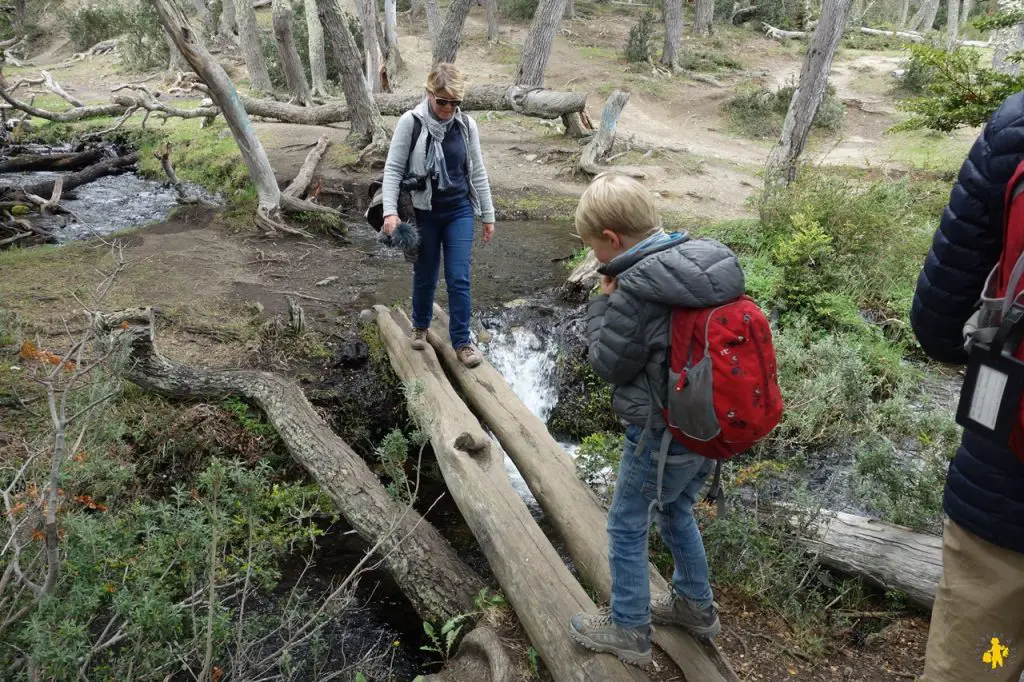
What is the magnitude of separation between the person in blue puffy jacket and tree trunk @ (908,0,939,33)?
3338 centimetres

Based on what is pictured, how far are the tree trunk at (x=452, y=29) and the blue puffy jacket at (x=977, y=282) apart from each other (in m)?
12.6

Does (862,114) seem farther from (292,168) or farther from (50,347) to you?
(50,347)

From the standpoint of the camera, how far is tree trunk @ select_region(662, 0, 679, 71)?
19938 mm

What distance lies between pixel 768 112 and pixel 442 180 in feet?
48.8

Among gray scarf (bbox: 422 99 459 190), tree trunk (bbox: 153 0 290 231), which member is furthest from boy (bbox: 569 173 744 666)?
tree trunk (bbox: 153 0 290 231)

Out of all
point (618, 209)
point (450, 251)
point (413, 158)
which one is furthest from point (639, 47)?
point (618, 209)

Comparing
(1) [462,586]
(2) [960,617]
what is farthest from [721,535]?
(2) [960,617]

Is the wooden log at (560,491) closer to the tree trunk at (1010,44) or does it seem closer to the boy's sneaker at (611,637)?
the boy's sneaker at (611,637)

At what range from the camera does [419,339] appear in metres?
5.32

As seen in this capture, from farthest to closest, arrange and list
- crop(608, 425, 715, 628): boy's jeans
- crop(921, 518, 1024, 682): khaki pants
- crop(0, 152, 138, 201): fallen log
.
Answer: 1. crop(0, 152, 138, 201): fallen log
2. crop(608, 425, 715, 628): boy's jeans
3. crop(921, 518, 1024, 682): khaki pants

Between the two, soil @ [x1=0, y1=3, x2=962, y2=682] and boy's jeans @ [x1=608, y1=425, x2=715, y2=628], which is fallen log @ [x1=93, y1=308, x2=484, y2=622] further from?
boy's jeans @ [x1=608, y1=425, x2=715, y2=628]

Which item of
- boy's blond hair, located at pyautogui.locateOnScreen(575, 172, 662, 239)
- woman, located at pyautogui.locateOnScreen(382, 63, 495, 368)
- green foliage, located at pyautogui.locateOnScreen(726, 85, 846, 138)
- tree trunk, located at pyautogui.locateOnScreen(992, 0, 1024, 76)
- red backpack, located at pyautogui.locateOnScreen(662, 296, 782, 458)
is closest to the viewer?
red backpack, located at pyautogui.locateOnScreen(662, 296, 782, 458)

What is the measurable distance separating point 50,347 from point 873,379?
22.9ft

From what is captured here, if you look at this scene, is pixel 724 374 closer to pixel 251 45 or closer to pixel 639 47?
pixel 251 45
